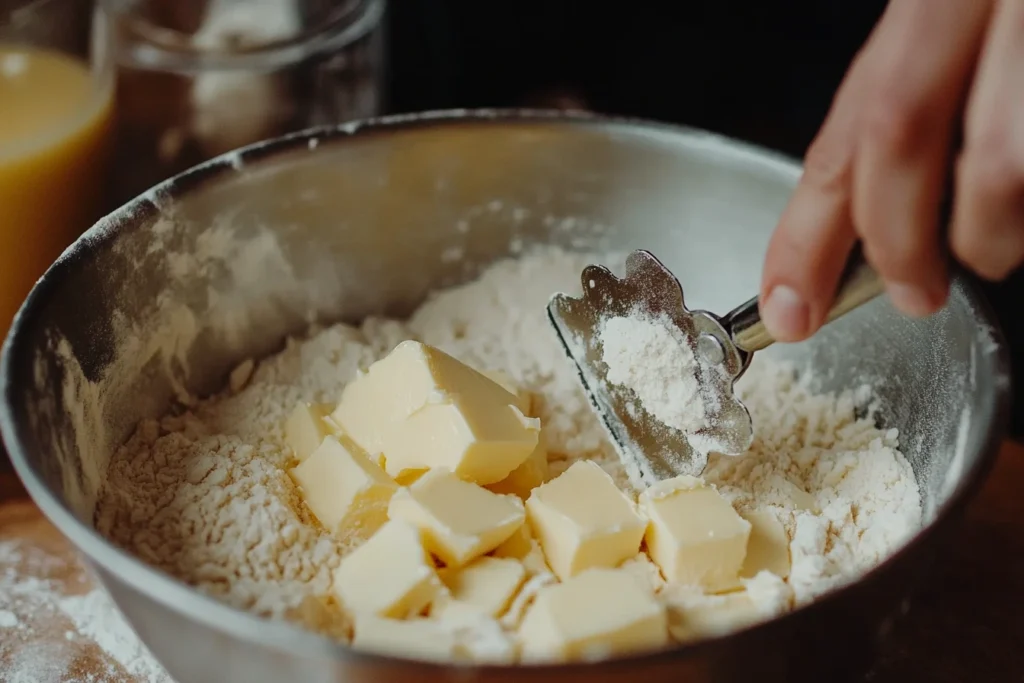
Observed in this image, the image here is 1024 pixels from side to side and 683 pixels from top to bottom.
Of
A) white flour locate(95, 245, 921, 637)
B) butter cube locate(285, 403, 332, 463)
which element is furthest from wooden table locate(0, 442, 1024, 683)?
butter cube locate(285, 403, 332, 463)

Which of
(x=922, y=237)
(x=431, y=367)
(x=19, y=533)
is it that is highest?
(x=922, y=237)

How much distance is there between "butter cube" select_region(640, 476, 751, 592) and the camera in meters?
0.91

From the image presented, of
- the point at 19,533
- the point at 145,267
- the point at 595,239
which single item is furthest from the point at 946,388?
the point at 19,533

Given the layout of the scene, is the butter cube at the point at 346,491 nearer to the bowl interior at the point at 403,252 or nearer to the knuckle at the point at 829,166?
the bowl interior at the point at 403,252

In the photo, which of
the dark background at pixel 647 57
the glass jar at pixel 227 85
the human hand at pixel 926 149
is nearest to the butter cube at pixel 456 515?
the human hand at pixel 926 149

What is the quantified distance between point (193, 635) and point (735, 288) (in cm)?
81

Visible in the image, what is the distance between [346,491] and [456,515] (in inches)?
4.8

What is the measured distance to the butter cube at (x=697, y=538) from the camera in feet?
2.99

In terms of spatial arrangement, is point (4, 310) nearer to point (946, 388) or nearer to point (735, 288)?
point (735, 288)

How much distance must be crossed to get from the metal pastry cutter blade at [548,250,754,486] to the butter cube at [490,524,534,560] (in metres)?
0.15

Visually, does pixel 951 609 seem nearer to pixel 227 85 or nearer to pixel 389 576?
pixel 389 576

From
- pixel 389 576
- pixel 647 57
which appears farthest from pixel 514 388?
pixel 647 57

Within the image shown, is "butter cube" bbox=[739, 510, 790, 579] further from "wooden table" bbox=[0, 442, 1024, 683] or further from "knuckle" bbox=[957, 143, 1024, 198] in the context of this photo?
"knuckle" bbox=[957, 143, 1024, 198]

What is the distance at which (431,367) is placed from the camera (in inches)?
40.6
